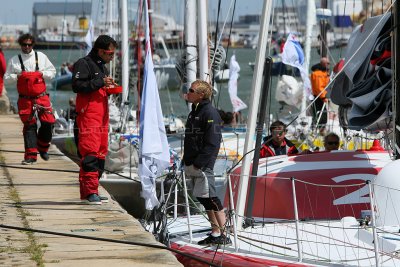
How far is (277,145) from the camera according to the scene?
1367 centimetres

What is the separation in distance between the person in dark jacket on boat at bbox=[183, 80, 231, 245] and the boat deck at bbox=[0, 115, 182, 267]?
2.16 feet

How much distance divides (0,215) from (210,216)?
185 cm

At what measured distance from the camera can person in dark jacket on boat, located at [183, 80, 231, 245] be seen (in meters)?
10.3

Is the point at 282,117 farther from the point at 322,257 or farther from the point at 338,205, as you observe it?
the point at 322,257

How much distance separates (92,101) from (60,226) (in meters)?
1.42

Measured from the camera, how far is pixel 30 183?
12977 mm

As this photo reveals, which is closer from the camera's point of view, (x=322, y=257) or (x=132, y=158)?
(x=322, y=257)

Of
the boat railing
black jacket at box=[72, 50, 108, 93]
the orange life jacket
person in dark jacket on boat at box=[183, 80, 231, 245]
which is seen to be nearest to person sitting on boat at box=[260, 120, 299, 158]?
the boat railing

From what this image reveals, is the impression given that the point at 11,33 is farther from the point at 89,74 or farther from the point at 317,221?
the point at 317,221

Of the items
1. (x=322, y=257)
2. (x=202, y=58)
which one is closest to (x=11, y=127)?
(x=202, y=58)

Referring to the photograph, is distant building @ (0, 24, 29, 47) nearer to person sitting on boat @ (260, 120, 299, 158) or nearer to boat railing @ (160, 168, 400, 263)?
person sitting on boat @ (260, 120, 299, 158)

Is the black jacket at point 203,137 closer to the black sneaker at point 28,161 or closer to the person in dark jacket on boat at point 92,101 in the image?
the person in dark jacket on boat at point 92,101

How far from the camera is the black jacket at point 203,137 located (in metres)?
10.3

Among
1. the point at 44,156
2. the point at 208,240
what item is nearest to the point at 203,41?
the point at 44,156
